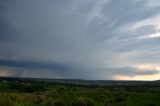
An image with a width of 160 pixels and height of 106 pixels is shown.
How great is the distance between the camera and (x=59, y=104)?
3328 centimetres

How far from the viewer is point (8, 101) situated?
1916cm

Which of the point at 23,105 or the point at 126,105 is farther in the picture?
the point at 126,105

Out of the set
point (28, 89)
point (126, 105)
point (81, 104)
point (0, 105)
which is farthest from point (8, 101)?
point (28, 89)

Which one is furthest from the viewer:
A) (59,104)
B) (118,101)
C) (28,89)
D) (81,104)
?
(28,89)

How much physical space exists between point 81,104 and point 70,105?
1.92 metres

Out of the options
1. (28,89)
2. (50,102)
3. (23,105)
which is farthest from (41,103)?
(28,89)

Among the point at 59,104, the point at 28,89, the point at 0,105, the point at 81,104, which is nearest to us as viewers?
the point at 0,105

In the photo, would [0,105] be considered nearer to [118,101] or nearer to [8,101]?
[8,101]

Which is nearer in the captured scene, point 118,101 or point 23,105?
point 23,105

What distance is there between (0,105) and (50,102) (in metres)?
15.5

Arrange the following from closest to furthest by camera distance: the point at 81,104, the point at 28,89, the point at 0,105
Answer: the point at 0,105 < the point at 81,104 < the point at 28,89

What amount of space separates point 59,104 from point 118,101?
8.34 m

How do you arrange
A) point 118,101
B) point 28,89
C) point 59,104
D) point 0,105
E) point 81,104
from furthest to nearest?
point 28,89 < point 118,101 < point 59,104 < point 81,104 < point 0,105

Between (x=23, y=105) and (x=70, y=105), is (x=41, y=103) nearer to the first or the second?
(x=70, y=105)
